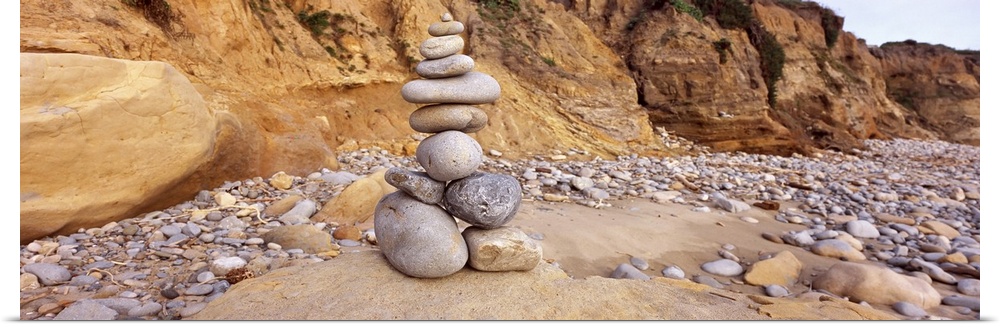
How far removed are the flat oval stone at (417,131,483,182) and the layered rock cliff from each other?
9.77 feet

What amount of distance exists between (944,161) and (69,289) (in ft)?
70.3

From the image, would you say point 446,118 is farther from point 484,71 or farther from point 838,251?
point 484,71

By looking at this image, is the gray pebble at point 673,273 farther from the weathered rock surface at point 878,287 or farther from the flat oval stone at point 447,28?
the flat oval stone at point 447,28

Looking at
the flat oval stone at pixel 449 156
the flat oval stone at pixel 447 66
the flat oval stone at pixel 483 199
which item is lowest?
the flat oval stone at pixel 483 199

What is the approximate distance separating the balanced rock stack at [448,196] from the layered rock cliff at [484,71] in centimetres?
284

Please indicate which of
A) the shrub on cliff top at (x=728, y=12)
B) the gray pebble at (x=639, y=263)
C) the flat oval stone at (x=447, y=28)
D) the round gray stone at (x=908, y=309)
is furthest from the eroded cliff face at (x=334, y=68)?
the round gray stone at (x=908, y=309)

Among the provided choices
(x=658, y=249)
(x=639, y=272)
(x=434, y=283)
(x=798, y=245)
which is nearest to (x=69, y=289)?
(x=434, y=283)

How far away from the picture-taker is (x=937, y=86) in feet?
92.0

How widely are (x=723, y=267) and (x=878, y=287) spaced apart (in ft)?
3.82

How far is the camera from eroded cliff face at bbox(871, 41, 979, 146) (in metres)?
26.4

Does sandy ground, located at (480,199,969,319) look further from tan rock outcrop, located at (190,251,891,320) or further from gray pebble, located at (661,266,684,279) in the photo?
tan rock outcrop, located at (190,251,891,320)

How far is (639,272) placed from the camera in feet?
13.8

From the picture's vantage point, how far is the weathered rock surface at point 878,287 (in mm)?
3773

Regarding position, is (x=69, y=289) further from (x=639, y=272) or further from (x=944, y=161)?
(x=944, y=161)
